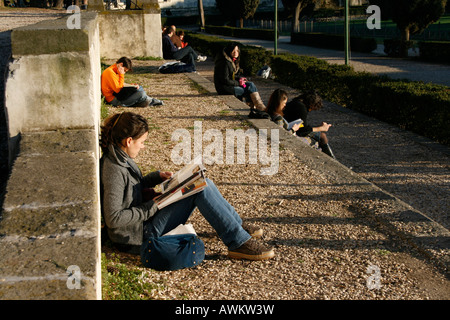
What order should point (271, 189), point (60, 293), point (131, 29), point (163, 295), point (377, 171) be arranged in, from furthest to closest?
point (131, 29) → point (377, 171) → point (271, 189) → point (163, 295) → point (60, 293)

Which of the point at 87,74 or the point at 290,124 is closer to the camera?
the point at 87,74

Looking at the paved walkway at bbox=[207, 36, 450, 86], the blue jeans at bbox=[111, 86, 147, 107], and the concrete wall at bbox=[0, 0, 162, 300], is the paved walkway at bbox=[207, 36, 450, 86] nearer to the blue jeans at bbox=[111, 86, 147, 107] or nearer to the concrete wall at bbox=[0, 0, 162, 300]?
the blue jeans at bbox=[111, 86, 147, 107]

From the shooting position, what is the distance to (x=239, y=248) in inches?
140

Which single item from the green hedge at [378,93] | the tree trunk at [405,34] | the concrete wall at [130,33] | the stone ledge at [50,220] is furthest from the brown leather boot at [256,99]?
the tree trunk at [405,34]

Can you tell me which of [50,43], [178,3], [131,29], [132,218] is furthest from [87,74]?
[178,3]

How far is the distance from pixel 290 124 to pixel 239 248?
385 cm

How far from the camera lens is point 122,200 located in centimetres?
341

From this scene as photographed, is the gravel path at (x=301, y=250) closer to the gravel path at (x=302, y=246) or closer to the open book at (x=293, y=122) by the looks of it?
the gravel path at (x=302, y=246)

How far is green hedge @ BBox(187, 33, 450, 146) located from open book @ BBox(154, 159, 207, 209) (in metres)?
5.73

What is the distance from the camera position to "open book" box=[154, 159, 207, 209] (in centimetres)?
342

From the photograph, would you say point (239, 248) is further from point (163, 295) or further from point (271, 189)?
point (271, 189)

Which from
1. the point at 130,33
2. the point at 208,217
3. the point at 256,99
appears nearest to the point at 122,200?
the point at 208,217

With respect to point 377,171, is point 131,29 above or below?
above

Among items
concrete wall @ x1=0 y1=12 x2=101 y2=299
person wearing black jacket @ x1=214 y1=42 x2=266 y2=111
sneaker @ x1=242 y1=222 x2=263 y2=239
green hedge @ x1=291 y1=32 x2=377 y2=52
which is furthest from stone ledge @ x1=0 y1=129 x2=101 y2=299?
green hedge @ x1=291 y1=32 x2=377 y2=52
